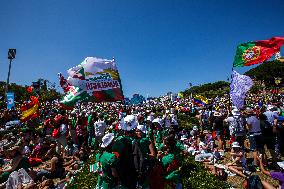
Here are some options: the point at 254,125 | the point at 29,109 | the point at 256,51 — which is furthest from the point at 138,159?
the point at 29,109

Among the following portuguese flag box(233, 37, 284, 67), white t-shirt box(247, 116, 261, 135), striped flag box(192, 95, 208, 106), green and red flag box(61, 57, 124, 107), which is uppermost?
striped flag box(192, 95, 208, 106)

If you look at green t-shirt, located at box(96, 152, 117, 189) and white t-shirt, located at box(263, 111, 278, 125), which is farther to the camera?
white t-shirt, located at box(263, 111, 278, 125)

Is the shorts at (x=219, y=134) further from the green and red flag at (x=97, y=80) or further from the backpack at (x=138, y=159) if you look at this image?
the backpack at (x=138, y=159)

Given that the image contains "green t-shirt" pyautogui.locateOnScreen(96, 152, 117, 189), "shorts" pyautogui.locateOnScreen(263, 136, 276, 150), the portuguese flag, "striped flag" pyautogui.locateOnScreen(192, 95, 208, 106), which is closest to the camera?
"green t-shirt" pyautogui.locateOnScreen(96, 152, 117, 189)

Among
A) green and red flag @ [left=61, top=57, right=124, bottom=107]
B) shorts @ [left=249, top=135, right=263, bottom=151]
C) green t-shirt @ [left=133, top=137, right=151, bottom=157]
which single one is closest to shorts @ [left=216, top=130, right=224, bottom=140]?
shorts @ [left=249, top=135, right=263, bottom=151]

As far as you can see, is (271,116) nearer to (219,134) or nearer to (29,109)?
(219,134)

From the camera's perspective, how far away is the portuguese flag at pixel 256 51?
9.66 meters

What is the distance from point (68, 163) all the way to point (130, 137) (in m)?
7.44

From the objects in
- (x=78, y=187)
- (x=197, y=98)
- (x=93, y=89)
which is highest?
(x=197, y=98)

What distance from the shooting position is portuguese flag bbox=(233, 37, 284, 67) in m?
9.66

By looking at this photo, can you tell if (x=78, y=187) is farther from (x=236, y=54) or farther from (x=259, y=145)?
(x=236, y=54)

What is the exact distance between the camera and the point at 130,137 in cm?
565

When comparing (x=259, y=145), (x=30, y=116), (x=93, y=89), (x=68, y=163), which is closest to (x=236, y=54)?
(x=259, y=145)

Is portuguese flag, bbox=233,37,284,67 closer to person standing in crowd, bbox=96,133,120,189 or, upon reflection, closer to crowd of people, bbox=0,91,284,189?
crowd of people, bbox=0,91,284,189
